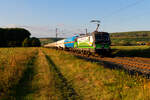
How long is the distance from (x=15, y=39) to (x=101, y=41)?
93.1 meters

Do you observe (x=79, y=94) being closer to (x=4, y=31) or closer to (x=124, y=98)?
(x=124, y=98)

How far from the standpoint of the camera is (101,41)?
1842cm

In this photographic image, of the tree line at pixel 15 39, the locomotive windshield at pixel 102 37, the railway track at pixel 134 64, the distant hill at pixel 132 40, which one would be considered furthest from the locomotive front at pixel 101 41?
the tree line at pixel 15 39

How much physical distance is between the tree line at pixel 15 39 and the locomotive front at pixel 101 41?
260 ft

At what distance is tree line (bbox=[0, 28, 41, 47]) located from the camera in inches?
3497

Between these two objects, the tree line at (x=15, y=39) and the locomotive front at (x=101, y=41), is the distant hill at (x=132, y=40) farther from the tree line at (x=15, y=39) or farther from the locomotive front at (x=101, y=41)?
the tree line at (x=15, y=39)

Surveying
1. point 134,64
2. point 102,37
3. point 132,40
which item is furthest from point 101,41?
point 132,40

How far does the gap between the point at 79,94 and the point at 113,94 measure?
144 cm

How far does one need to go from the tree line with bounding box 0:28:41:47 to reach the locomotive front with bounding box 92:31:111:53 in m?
79.3

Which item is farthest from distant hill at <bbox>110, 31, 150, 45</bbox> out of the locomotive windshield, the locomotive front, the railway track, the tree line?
the tree line

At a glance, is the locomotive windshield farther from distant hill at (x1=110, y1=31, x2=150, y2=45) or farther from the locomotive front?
distant hill at (x1=110, y1=31, x2=150, y2=45)

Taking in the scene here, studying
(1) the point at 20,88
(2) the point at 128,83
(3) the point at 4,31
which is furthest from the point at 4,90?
(3) the point at 4,31

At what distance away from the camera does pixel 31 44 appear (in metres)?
93.3

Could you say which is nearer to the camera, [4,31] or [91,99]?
[91,99]
